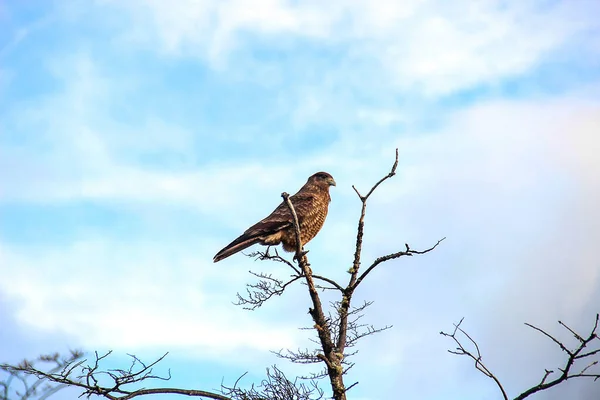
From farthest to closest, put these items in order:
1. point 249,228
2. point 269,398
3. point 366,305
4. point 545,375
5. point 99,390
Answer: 1. point 249,228
2. point 366,305
3. point 269,398
4. point 99,390
5. point 545,375

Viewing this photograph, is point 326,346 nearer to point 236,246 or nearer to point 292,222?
point 236,246

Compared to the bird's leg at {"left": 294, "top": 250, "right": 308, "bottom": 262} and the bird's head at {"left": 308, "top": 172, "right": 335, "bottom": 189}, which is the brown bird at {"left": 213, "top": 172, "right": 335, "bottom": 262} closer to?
the bird's head at {"left": 308, "top": 172, "right": 335, "bottom": 189}

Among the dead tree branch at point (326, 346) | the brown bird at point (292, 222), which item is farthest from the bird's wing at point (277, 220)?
the dead tree branch at point (326, 346)

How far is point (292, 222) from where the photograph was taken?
37.2ft

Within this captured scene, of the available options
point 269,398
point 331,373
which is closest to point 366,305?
point 331,373

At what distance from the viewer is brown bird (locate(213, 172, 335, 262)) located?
1097cm

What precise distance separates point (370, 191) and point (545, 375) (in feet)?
9.90

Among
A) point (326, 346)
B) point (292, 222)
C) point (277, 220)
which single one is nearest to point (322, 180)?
point (292, 222)

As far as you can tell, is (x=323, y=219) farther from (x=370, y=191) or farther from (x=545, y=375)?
(x=545, y=375)

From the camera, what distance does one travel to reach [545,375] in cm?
709

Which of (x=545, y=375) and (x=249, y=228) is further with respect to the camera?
(x=249, y=228)

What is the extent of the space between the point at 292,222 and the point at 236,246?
1120 millimetres

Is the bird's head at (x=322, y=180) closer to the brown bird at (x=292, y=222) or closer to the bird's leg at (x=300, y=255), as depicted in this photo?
the brown bird at (x=292, y=222)

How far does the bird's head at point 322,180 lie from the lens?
1291cm
